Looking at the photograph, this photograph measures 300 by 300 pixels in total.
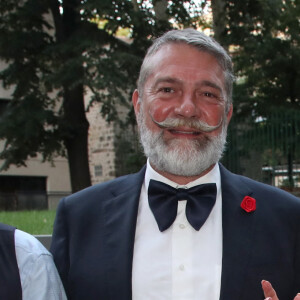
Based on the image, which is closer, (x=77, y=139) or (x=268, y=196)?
(x=268, y=196)

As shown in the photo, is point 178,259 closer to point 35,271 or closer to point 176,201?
point 176,201

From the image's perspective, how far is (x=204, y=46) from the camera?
256 cm

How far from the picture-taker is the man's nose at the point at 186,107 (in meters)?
2.41

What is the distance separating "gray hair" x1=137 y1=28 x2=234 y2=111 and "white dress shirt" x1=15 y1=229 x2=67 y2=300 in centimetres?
95

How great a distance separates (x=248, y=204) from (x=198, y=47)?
775mm

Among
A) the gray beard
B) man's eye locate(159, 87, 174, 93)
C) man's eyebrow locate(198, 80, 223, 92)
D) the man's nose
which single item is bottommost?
the gray beard

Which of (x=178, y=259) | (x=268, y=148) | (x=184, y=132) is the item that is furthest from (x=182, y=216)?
(x=268, y=148)

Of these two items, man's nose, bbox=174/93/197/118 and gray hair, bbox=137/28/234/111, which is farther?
gray hair, bbox=137/28/234/111

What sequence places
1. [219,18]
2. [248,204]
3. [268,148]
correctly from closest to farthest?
[248,204] → [268,148] → [219,18]

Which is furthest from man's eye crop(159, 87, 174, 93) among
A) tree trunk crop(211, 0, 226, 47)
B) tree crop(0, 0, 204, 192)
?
tree trunk crop(211, 0, 226, 47)

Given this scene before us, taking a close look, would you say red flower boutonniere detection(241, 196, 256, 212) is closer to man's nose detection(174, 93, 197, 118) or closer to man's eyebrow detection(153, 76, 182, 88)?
man's nose detection(174, 93, 197, 118)

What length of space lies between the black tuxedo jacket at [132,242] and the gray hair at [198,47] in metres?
0.51

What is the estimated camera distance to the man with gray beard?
229 cm

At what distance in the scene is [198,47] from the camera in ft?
8.43
